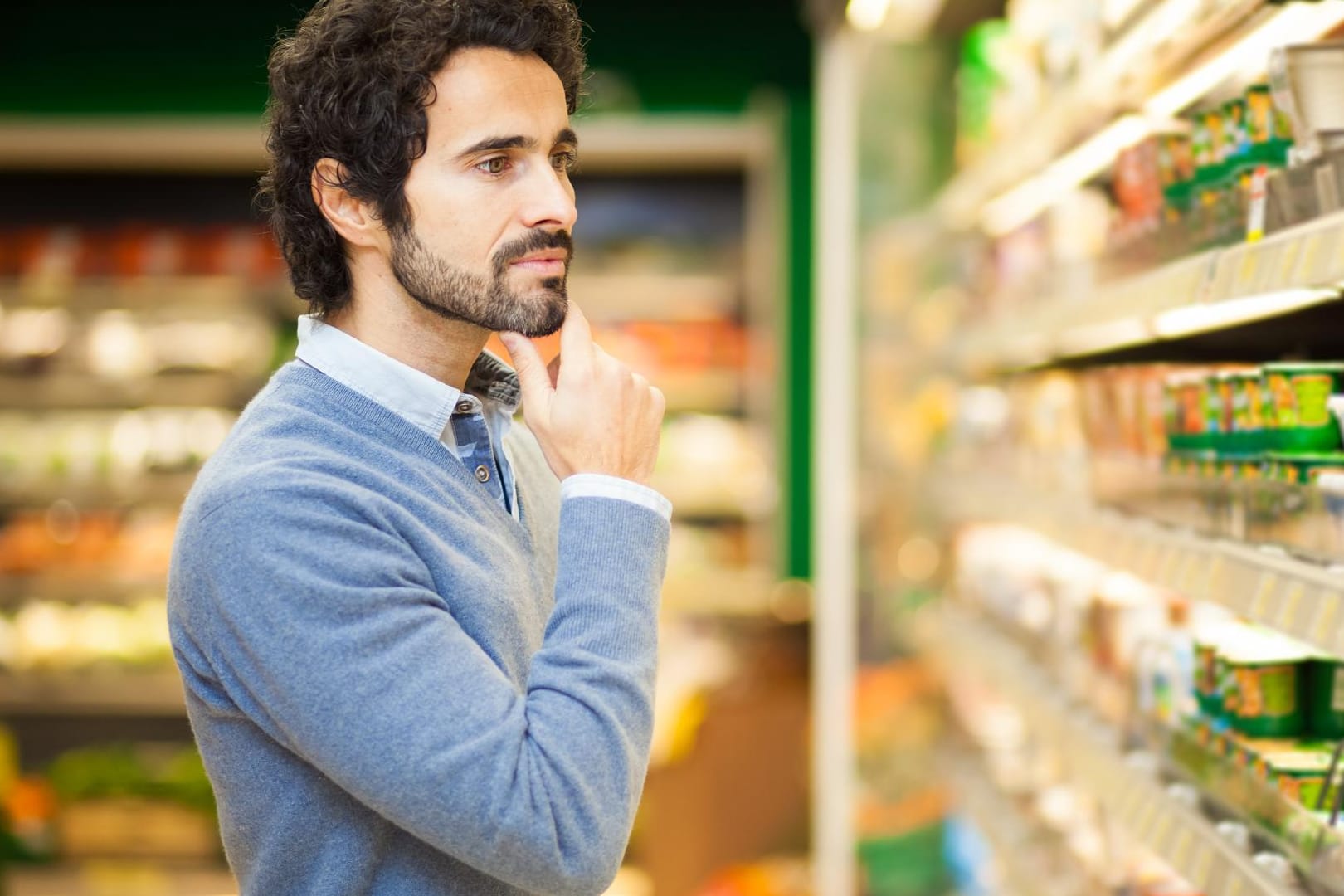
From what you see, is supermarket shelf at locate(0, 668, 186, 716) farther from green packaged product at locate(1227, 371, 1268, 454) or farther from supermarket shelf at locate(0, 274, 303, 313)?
green packaged product at locate(1227, 371, 1268, 454)

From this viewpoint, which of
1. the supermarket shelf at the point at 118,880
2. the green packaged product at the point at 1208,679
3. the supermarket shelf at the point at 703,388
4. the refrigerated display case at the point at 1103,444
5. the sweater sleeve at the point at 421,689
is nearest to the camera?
the sweater sleeve at the point at 421,689

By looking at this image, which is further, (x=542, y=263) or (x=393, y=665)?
(x=542, y=263)

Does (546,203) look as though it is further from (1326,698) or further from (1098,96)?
(1098,96)

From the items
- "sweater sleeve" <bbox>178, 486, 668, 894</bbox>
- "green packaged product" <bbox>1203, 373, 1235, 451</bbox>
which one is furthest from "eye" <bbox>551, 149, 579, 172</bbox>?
"green packaged product" <bbox>1203, 373, 1235, 451</bbox>

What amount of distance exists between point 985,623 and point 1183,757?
1483 millimetres

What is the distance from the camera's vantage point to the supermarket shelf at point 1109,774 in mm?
1716

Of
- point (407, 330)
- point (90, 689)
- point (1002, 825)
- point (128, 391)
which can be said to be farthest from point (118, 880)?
point (407, 330)

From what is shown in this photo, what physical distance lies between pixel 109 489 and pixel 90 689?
0.82 m

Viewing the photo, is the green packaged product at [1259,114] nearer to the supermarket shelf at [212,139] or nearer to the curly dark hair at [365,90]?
the curly dark hair at [365,90]

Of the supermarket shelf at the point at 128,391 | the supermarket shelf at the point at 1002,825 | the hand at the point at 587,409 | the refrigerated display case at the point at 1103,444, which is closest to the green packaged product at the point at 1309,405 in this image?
the refrigerated display case at the point at 1103,444

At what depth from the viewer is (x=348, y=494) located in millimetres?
1340

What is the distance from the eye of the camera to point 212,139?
579cm

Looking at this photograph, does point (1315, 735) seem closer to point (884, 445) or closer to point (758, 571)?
point (884, 445)

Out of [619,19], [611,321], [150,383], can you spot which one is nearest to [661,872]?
[611,321]
